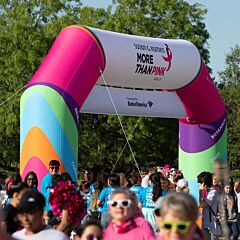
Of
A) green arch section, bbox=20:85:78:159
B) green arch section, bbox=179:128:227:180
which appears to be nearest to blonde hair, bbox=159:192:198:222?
green arch section, bbox=20:85:78:159

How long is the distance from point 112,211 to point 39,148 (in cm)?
835

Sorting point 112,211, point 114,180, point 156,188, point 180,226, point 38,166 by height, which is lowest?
point 180,226

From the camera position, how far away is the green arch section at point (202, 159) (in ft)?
60.8

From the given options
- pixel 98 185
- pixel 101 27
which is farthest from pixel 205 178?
pixel 101 27

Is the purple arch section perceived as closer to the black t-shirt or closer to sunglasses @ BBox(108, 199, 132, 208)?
the black t-shirt

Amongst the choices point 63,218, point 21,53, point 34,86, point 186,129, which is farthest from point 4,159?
point 63,218

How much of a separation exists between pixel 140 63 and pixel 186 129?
2.77 m

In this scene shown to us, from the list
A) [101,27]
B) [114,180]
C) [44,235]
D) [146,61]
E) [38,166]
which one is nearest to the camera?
[44,235]

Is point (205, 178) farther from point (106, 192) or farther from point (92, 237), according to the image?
point (92, 237)

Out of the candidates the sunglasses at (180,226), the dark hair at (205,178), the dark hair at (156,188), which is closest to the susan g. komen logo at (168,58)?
the dark hair at (205,178)

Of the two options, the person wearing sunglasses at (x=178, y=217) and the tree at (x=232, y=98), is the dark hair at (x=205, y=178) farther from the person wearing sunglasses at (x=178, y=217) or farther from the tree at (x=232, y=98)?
the tree at (x=232, y=98)

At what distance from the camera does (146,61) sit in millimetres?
16828

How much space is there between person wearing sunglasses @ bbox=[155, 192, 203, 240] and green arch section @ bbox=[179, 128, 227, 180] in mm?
14173

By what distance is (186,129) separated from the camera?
18875 mm
